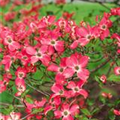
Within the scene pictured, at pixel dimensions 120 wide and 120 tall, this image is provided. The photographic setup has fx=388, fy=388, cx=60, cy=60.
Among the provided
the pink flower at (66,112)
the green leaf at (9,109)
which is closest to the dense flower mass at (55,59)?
the pink flower at (66,112)

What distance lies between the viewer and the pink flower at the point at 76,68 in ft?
7.63

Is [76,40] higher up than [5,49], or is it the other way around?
[76,40]

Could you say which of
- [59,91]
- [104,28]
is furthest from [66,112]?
[104,28]

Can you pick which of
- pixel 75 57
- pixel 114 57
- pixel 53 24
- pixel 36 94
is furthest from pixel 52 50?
pixel 36 94

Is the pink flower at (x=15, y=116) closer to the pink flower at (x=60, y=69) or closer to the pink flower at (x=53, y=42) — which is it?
the pink flower at (x=60, y=69)

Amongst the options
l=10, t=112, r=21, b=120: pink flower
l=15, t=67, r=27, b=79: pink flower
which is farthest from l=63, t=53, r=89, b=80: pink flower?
l=10, t=112, r=21, b=120: pink flower

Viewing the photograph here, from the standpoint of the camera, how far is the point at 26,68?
8.40 ft

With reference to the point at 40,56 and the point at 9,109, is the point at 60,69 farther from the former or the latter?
the point at 9,109

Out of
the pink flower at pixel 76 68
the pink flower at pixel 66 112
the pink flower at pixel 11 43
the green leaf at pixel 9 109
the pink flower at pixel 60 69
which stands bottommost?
the green leaf at pixel 9 109

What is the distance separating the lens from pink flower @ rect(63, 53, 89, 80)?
→ 232 cm

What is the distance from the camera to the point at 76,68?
2328 millimetres

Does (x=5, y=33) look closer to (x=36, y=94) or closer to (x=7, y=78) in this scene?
(x=7, y=78)

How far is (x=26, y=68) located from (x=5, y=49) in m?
0.23

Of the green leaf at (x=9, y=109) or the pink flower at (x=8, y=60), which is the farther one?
the green leaf at (x=9, y=109)
